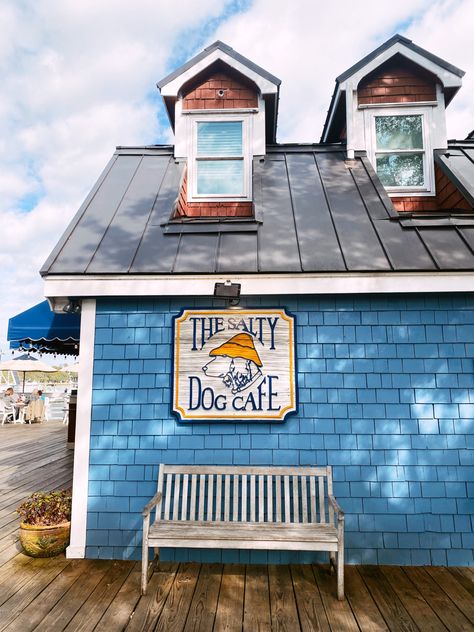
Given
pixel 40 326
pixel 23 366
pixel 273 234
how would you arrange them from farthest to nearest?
pixel 23 366 → pixel 40 326 → pixel 273 234

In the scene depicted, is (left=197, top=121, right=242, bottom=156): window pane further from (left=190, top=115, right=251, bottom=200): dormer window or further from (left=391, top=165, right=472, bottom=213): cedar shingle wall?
(left=391, top=165, right=472, bottom=213): cedar shingle wall

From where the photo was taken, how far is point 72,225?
4.86 m

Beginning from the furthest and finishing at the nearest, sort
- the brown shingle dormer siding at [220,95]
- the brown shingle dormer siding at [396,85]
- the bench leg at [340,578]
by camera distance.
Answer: the brown shingle dormer siding at [220,95], the brown shingle dormer siding at [396,85], the bench leg at [340,578]

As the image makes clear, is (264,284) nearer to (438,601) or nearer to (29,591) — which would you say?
(438,601)

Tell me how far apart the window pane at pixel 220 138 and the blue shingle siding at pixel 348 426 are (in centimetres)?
289

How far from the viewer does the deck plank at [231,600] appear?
9.93 feet

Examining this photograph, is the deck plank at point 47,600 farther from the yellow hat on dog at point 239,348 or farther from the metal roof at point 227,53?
the metal roof at point 227,53

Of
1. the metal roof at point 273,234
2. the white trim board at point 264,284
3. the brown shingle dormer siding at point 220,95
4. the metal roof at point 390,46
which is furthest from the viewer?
the brown shingle dormer siding at point 220,95

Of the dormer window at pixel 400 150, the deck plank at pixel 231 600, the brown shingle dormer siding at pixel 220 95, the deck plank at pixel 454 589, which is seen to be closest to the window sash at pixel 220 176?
the brown shingle dormer siding at pixel 220 95

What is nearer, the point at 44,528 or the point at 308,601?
the point at 308,601

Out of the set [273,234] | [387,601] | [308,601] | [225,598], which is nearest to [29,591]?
[225,598]

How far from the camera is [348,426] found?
422cm

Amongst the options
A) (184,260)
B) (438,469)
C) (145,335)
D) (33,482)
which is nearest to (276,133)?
(184,260)

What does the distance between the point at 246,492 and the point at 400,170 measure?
4954mm
